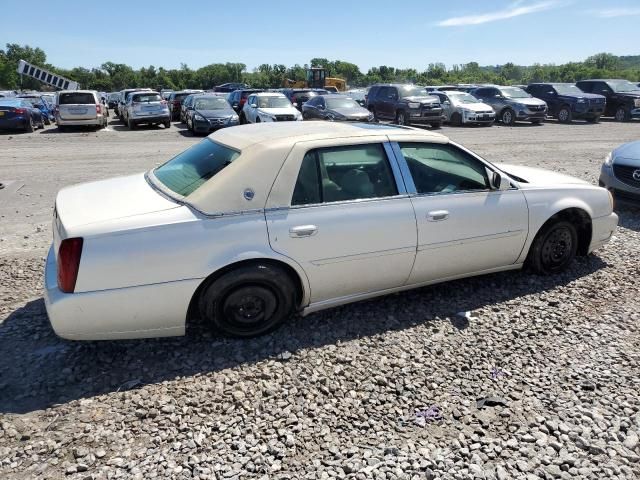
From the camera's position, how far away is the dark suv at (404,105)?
1988 cm

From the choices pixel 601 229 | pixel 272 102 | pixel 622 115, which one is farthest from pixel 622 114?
pixel 601 229

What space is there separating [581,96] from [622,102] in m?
2.23

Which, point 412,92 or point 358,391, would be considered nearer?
point 358,391

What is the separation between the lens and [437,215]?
13.1 ft

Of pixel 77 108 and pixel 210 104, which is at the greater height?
pixel 210 104

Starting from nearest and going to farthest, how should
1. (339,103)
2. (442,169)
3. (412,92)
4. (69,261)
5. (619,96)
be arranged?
(69,261) → (442,169) → (339,103) → (412,92) → (619,96)

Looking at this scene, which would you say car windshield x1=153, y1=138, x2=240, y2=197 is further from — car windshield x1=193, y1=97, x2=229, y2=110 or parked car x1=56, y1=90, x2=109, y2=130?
parked car x1=56, y1=90, x2=109, y2=130

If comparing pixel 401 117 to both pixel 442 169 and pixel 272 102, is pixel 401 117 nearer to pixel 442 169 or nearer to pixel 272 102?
pixel 272 102

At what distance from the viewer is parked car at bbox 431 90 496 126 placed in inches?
837

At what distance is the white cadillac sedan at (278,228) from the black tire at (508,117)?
19.7 meters

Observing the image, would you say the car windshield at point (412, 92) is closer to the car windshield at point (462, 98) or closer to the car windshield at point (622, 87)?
the car windshield at point (462, 98)

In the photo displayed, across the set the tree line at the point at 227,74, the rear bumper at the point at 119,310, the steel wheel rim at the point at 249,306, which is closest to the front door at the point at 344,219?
the steel wheel rim at the point at 249,306

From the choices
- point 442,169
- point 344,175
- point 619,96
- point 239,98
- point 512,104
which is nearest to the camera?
point 344,175

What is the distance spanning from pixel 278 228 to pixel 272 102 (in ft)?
53.4
